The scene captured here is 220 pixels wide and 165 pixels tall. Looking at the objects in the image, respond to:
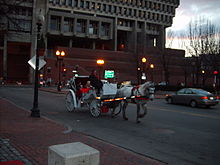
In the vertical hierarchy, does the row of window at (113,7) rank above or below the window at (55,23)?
above

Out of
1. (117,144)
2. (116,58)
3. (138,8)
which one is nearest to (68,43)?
(116,58)

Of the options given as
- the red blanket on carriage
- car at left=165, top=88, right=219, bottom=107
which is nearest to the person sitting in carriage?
the red blanket on carriage

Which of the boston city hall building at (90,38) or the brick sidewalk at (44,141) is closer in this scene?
the brick sidewalk at (44,141)

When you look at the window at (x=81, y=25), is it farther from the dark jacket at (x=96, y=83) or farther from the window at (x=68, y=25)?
the dark jacket at (x=96, y=83)

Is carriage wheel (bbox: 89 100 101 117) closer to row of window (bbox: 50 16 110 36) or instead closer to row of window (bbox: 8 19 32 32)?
row of window (bbox: 8 19 32 32)

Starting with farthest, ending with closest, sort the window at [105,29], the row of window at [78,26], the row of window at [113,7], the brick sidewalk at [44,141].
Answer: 1. the window at [105,29]
2. the row of window at [113,7]
3. the row of window at [78,26]
4. the brick sidewalk at [44,141]

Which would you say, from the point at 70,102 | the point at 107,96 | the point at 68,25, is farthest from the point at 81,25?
A: the point at 107,96

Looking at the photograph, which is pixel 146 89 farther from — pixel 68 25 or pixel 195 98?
pixel 68 25

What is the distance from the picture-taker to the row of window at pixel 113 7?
74.7 meters

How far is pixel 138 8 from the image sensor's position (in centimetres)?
8394

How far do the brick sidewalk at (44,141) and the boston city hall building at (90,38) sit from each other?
162 ft

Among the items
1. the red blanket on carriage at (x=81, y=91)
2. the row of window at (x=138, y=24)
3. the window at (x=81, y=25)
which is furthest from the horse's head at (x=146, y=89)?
the row of window at (x=138, y=24)

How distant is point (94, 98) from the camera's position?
11.5m

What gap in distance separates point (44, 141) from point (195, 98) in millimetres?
14947
